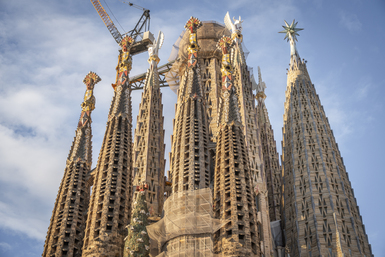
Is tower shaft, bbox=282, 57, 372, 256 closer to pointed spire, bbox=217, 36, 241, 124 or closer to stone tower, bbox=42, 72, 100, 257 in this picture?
pointed spire, bbox=217, 36, 241, 124

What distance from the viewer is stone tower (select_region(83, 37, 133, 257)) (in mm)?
35156

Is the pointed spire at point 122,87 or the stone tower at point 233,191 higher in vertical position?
the pointed spire at point 122,87

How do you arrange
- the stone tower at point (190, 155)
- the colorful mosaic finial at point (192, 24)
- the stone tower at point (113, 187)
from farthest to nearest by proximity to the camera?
the colorful mosaic finial at point (192, 24)
the stone tower at point (113, 187)
the stone tower at point (190, 155)

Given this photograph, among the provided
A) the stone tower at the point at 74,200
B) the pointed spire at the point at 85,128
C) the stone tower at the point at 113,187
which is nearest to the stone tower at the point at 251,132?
the stone tower at the point at 113,187

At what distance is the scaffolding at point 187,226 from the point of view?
33.9m

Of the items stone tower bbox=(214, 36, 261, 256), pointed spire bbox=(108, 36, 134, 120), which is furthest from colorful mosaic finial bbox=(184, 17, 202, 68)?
stone tower bbox=(214, 36, 261, 256)

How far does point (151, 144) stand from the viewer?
159 ft

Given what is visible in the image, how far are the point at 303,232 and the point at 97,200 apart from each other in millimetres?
16223

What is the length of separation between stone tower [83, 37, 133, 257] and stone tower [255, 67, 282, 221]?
15.9 metres

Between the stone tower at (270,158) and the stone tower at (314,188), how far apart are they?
4422 millimetres

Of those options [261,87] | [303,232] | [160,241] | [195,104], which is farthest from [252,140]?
[261,87]

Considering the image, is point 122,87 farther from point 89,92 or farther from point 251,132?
point 251,132

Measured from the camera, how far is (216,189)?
36062 mm

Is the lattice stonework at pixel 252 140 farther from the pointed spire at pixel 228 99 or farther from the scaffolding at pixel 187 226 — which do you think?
the scaffolding at pixel 187 226
